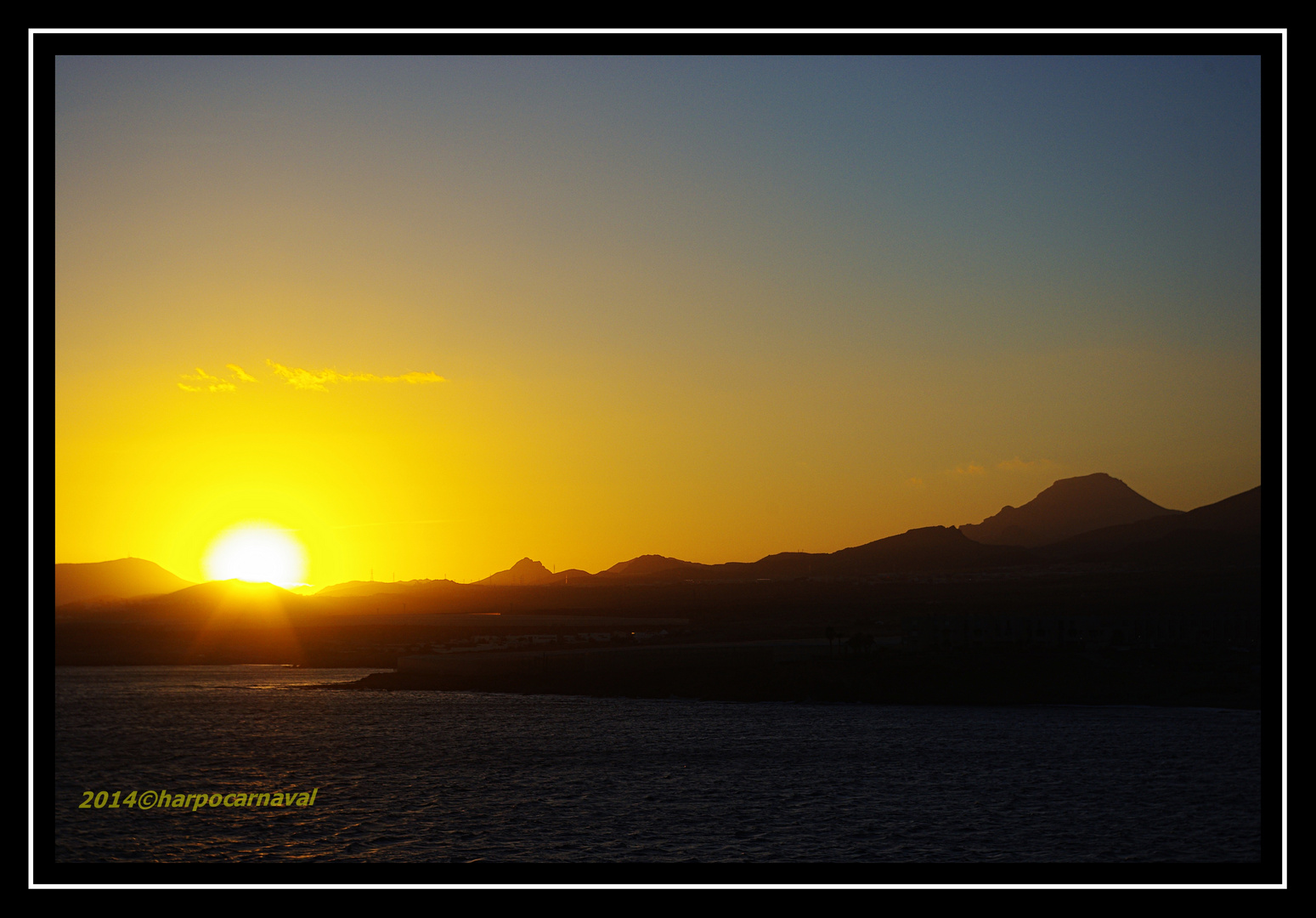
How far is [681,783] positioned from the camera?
195ft

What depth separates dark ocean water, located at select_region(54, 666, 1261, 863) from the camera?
4316cm

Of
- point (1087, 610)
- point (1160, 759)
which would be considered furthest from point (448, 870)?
point (1087, 610)

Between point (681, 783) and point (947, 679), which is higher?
point (681, 783)

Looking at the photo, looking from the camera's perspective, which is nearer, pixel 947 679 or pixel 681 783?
pixel 681 783

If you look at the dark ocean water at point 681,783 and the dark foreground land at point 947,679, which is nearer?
the dark ocean water at point 681,783

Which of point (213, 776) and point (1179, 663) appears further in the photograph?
point (1179, 663)

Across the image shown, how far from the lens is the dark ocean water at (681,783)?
43.2m

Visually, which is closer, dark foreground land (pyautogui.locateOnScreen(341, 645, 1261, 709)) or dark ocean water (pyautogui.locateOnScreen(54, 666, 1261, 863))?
dark ocean water (pyautogui.locateOnScreen(54, 666, 1261, 863))

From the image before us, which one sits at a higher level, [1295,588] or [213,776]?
[1295,588]

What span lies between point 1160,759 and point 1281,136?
6379cm

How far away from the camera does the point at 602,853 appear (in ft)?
135
